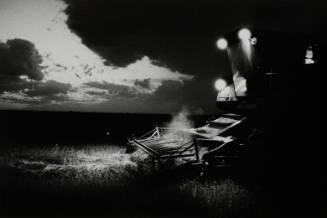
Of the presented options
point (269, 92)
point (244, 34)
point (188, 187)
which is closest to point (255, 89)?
point (269, 92)

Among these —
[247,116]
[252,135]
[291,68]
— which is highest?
[291,68]

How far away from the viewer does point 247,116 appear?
10141mm

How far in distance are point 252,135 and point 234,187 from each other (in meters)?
2.25

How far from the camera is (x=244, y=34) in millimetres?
9922

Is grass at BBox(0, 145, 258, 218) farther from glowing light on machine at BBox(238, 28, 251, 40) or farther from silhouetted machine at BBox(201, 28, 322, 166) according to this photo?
glowing light on machine at BBox(238, 28, 251, 40)

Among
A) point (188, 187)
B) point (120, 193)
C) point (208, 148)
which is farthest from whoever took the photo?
point (208, 148)

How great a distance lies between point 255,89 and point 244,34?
7.53 ft

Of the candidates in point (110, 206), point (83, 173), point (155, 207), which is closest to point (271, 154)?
point (155, 207)

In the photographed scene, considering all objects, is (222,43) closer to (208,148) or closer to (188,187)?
(208,148)

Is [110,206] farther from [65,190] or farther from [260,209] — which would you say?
[260,209]

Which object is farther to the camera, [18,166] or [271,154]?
[18,166]

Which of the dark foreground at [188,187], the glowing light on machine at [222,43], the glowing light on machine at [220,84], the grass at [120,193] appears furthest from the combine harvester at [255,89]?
the glowing light on machine at [220,84]

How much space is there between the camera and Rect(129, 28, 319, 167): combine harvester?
8.96 m

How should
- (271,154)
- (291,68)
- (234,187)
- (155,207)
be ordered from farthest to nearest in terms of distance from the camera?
(291,68) → (271,154) → (234,187) → (155,207)
